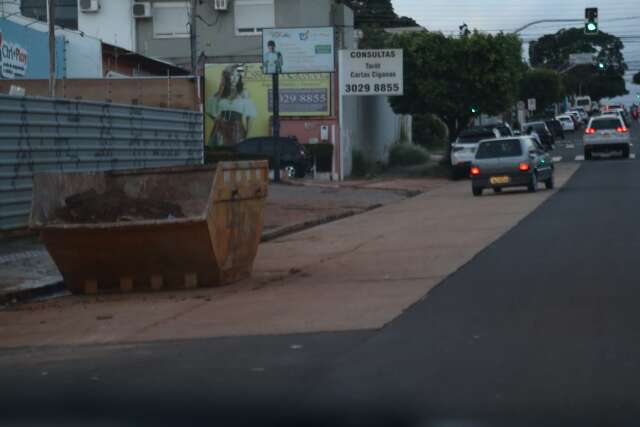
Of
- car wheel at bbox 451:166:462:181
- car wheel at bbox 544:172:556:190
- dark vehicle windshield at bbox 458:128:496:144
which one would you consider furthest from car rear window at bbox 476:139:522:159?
car wheel at bbox 451:166:462:181

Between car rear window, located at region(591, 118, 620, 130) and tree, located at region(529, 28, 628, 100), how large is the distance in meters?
77.8

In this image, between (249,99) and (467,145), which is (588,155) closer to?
(467,145)

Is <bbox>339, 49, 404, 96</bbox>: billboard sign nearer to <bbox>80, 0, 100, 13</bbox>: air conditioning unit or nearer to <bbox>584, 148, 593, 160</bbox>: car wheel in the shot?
<bbox>584, 148, 593, 160</bbox>: car wheel

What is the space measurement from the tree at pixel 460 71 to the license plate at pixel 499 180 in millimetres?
15730

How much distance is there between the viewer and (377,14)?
9700 centimetres

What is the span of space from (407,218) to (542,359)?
17174mm

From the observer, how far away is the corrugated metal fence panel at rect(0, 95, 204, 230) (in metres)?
20.2

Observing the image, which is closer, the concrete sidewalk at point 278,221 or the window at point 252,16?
the concrete sidewalk at point 278,221

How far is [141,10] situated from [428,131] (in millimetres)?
26093

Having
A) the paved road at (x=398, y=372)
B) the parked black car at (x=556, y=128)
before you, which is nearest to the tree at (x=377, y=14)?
the parked black car at (x=556, y=128)

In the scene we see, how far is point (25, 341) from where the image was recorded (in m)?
11.3

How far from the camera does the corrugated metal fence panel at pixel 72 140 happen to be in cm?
2020

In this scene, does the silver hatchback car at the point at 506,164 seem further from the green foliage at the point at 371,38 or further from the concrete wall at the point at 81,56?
the green foliage at the point at 371,38

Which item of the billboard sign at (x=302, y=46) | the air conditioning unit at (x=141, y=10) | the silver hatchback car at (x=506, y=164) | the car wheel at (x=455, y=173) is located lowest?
the car wheel at (x=455, y=173)
